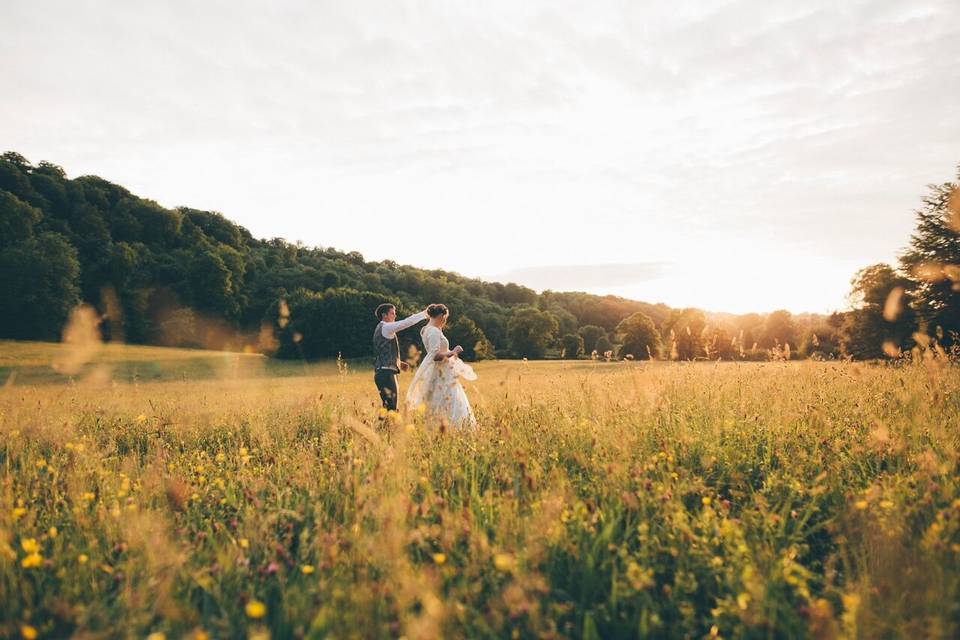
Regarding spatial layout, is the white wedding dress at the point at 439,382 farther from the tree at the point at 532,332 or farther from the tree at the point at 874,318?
the tree at the point at 532,332

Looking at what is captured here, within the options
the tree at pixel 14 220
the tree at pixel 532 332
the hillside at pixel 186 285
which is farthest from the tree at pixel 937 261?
the tree at pixel 14 220

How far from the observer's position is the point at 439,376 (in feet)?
30.0

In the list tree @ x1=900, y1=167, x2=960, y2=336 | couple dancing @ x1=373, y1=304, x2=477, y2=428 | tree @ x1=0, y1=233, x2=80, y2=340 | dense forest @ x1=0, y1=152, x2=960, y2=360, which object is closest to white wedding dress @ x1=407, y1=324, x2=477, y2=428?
couple dancing @ x1=373, y1=304, x2=477, y2=428

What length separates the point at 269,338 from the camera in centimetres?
5378

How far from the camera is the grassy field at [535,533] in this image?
2.43m

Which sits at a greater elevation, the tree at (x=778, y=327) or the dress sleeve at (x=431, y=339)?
the tree at (x=778, y=327)

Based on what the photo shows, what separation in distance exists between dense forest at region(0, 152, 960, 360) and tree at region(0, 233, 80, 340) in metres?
0.10

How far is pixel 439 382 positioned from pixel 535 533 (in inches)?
245

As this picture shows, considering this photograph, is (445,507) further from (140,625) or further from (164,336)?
(164,336)

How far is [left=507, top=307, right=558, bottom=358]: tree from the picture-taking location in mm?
71312

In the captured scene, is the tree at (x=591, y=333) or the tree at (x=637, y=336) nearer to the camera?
the tree at (x=637, y=336)

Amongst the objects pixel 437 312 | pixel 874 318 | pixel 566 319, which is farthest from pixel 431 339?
pixel 566 319

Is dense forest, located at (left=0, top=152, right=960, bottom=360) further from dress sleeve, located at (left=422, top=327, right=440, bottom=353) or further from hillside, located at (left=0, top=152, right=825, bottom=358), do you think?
dress sleeve, located at (left=422, top=327, right=440, bottom=353)

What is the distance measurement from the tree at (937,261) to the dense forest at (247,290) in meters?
0.07
